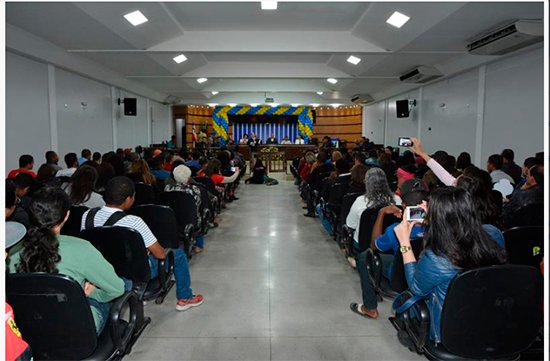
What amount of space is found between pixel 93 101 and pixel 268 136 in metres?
11.1

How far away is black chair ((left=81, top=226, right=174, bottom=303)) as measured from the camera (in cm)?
266

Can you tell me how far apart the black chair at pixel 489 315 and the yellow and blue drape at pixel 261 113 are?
1842 cm

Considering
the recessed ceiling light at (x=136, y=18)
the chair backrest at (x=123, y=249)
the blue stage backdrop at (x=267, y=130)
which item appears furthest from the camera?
the blue stage backdrop at (x=267, y=130)

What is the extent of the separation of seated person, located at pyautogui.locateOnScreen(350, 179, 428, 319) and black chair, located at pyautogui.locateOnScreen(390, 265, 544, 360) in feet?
2.29

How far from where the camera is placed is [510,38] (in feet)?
20.0

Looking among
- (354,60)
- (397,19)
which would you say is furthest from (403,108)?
(397,19)

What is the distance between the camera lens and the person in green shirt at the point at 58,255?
1.92m

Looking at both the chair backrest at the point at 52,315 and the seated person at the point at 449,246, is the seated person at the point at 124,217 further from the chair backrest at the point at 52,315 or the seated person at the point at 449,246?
the seated person at the point at 449,246

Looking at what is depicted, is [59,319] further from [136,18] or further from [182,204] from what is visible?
[136,18]

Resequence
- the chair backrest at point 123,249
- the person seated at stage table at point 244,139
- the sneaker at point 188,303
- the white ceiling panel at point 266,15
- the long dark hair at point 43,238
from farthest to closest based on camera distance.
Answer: the person seated at stage table at point 244,139 → the white ceiling panel at point 266,15 → the sneaker at point 188,303 → the chair backrest at point 123,249 → the long dark hair at point 43,238

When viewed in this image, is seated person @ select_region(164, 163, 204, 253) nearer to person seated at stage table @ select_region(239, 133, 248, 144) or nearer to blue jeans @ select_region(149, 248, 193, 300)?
blue jeans @ select_region(149, 248, 193, 300)

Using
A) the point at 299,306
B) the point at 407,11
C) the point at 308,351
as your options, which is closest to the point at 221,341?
the point at 308,351

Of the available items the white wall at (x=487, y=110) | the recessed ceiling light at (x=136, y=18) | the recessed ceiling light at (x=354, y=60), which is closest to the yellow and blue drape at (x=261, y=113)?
the white wall at (x=487, y=110)

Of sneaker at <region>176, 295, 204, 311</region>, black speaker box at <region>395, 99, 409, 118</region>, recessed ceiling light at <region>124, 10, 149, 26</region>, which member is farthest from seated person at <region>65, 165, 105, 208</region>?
black speaker box at <region>395, 99, 409, 118</region>
